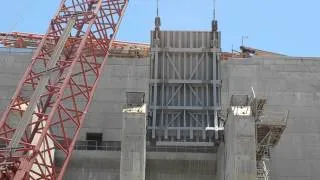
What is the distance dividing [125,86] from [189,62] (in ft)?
17.9

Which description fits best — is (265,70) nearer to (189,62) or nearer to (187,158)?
(189,62)

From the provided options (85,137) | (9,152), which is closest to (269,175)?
(85,137)

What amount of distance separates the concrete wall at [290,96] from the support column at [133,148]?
36.2ft

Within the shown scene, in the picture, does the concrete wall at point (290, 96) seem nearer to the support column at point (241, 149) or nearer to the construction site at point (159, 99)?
the construction site at point (159, 99)

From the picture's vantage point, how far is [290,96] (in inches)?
2048

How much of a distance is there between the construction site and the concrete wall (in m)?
0.08

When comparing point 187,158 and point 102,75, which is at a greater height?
point 102,75

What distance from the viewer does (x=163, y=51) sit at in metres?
53.0

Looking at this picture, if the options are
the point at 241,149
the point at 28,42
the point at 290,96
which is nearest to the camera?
the point at 241,149

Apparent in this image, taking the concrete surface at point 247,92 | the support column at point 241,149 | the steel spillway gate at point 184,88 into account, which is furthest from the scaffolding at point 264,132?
the steel spillway gate at point 184,88

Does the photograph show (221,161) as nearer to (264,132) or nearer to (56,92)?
(264,132)

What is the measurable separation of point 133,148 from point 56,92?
280 inches

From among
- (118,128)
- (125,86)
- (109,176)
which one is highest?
(125,86)

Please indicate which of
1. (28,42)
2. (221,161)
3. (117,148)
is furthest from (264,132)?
(28,42)
